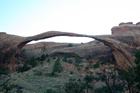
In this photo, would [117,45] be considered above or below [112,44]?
below

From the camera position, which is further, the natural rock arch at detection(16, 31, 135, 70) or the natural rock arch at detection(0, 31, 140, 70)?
the natural rock arch at detection(0, 31, 140, 70)

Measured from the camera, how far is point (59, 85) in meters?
8.33

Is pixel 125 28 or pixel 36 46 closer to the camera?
pixel 125 28

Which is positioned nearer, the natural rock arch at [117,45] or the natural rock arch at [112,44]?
the natural rock arch at [117,45]

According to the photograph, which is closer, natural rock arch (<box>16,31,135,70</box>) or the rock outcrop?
natural rock arch (<box>16,31,135,70</box>)

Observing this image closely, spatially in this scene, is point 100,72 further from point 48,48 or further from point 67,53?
point 48,48

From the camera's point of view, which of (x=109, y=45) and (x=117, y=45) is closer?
(x=117, y=45)

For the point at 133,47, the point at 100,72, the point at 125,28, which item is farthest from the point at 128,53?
the point at 125,28

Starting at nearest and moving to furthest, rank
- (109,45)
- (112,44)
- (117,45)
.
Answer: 1. (117,45)
2. (112,44)
3. (109,45)

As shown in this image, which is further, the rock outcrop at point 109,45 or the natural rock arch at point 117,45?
the rock outcrop at point 109,45

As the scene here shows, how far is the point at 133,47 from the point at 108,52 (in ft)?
18.7

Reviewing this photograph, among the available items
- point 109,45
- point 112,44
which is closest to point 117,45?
point 112,44

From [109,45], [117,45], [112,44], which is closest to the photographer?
[117,45]

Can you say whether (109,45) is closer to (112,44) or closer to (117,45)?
(112,44)
